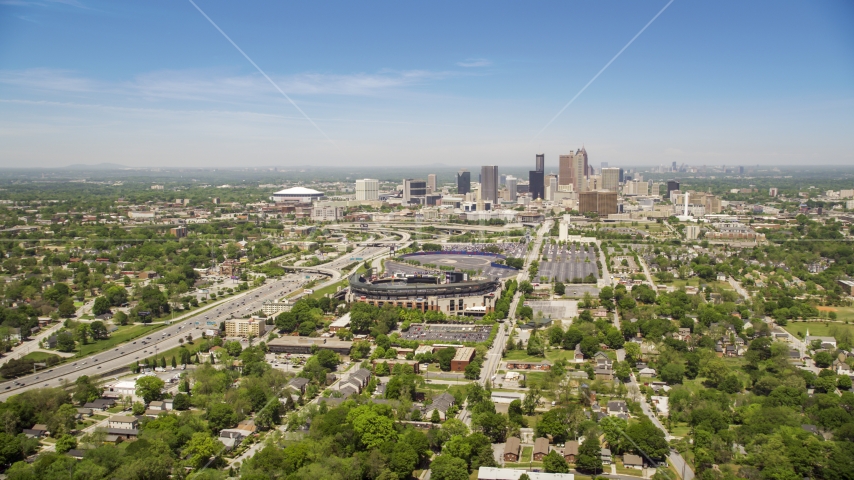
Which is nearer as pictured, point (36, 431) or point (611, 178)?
point (36, 431)

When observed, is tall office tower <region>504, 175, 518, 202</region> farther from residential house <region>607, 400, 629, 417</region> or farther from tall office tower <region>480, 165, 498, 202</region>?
residential house <region>607, 400, 629, 417</region>

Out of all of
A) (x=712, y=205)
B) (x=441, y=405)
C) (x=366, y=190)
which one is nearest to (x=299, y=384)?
(x=441, y=405)

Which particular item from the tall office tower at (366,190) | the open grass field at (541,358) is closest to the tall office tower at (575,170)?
the tall office tower at (366,190)

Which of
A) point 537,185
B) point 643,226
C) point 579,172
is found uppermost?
point 579,172

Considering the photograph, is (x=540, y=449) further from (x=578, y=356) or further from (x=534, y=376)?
(x=578, y=356)

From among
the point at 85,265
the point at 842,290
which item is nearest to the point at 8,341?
the point at 85,265

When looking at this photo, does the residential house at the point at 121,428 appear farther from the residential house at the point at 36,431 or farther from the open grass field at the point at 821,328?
the open grass field at the point at 821,328
